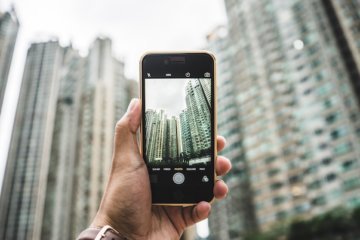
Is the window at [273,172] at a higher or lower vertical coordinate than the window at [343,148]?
lower

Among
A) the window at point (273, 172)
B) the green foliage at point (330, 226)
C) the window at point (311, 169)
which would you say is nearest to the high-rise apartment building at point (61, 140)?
the window at point (273, 172)

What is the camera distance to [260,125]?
3816 centimetres

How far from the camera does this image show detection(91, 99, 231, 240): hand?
1.52 meters

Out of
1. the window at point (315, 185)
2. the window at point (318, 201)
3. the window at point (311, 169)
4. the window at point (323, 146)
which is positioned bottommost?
the window at point (318, 201)

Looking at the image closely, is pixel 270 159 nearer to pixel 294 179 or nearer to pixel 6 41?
pixel 294 179

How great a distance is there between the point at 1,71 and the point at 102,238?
53.7 meters

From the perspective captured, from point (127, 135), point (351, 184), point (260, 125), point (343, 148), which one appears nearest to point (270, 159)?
point (260, 125)

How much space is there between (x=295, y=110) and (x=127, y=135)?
36.2 m

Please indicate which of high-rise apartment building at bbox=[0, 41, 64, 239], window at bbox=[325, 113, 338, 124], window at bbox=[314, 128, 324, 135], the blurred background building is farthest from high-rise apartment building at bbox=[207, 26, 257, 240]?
high-rise apartment building at bbox=[0, 41, 64, 239]

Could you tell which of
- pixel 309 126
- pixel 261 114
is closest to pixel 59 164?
pixel 261 114

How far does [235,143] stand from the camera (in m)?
40.3

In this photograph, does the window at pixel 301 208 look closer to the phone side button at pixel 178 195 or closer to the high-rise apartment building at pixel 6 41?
the phone side button at pixel 178 195

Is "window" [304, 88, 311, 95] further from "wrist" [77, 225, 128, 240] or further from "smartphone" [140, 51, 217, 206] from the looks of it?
"wrist" [77, 225, 128, 240]

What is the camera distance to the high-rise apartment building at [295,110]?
30922 millimetres
